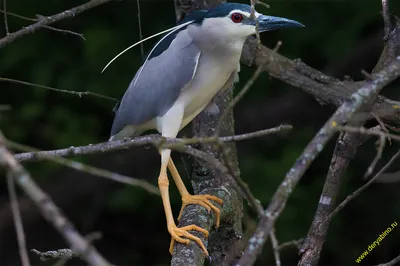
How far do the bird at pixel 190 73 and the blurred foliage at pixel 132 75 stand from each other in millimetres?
1124

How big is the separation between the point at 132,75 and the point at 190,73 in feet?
4.26

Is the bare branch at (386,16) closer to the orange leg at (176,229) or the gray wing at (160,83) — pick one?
the gray wing at (160,83)

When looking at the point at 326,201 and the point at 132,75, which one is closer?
the point at 326,201

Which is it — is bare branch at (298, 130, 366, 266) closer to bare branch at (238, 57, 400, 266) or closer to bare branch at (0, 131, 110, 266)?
bare branch at (238, 57, 400, 266)

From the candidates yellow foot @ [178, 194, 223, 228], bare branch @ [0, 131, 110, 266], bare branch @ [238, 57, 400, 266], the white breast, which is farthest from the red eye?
bare branch @ [0, 131, 110, 266]

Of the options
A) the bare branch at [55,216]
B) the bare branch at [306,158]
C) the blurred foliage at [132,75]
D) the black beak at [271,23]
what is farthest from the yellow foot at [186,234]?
the blurred foliage at [132,75]

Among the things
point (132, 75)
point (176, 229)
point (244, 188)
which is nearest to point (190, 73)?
point (176, 229)

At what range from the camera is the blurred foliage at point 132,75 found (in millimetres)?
3338

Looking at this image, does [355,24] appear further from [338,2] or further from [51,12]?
[51,12]

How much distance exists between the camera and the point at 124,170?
344 cm

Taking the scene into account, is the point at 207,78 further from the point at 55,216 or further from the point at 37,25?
the point at 55,216

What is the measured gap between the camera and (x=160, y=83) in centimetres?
219

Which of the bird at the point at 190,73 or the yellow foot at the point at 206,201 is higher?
the bird at the point at 190,73

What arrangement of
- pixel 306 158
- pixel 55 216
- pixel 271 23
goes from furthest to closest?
1. pixel 271 23
2. pixel 306 158
3. pixel 55 216
